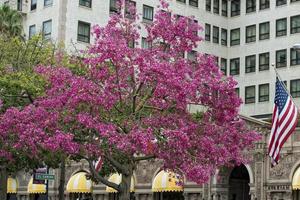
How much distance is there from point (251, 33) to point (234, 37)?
2.42 meters

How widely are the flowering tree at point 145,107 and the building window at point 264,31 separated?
43.1 m

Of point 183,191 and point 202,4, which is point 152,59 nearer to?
point 183,191

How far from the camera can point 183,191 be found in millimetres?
48906

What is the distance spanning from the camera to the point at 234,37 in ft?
243

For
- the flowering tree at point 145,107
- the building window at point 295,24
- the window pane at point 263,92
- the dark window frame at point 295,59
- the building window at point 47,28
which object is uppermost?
the building window at point 295,24

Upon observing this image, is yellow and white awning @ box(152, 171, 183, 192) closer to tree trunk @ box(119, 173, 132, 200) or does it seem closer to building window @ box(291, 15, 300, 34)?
tree trunk @ box(119, 173, 132, 200)

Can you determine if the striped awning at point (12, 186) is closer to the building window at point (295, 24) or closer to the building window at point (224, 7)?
the building window at point (224, 7)

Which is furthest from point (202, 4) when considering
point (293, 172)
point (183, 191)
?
point (293, 172)

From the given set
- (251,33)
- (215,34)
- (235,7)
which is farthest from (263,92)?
(235,7)

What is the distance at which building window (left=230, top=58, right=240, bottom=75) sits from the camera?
72.9 meters

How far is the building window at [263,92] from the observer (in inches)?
2736

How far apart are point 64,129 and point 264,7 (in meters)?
47.4

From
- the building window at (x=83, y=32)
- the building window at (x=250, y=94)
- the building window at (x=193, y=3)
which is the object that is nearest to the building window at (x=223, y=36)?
the building window at (x=193, y=3)

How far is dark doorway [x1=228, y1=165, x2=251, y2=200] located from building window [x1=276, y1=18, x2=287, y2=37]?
22.5 m
